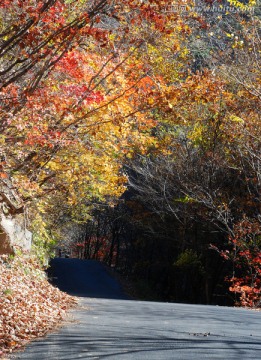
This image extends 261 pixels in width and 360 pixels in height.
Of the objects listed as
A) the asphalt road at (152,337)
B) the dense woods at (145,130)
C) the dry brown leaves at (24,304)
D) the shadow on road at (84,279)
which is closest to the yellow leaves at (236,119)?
the dense woods at (145,130)

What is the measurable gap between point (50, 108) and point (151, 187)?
54.3 ft

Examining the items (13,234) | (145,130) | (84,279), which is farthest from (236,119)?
(84,279)

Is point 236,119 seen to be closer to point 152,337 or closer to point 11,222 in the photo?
point 11,222

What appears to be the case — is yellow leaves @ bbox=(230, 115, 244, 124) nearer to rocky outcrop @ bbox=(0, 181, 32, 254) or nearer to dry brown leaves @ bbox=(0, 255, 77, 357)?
rocky outcrop @ bbox=(0, 181, 32, 254)

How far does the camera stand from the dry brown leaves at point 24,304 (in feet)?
29.9

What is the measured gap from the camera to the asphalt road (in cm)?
754

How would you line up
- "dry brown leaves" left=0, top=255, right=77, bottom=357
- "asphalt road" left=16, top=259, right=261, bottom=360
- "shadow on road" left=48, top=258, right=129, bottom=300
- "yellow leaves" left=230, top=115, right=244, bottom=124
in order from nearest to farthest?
"asphalt road" left=16, top=259, right=261, bottom=360, "dry brown leaves" left=0, top=255, right=77, bottom=357, "yellow leaves" left=230, top=115, right=244, bottom=124, "shadow on road" left=48, top=258, right=129, bottom=300

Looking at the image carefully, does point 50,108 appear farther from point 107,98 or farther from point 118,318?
point 118,318

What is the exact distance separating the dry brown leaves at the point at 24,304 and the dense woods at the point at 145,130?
6.28 ft

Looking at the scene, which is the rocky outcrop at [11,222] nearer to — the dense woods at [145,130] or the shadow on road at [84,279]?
the dense woods at [145,130]

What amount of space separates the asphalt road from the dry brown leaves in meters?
0.35

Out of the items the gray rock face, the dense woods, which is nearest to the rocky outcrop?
the gray rock face

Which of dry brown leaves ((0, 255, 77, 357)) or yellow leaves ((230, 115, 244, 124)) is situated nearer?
dry brown leaves ((0, 255, 77, 357))

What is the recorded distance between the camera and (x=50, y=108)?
39.5ft
